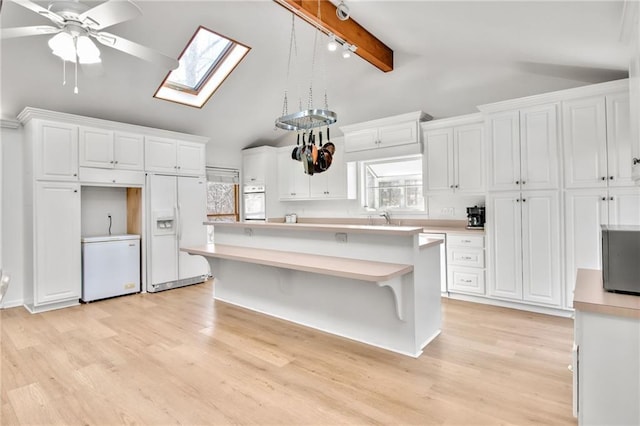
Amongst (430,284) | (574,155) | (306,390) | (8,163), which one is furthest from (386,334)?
(8,163)

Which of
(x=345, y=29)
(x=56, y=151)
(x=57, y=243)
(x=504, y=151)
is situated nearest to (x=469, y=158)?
(x=504, y=151)

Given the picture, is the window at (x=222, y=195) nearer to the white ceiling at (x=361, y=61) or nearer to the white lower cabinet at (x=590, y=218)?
the white ceiling at (x=361, y=61)

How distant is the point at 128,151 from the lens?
465 cm

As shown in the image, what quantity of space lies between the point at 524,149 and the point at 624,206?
1032 millimetres

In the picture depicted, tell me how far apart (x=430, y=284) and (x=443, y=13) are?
2357mm

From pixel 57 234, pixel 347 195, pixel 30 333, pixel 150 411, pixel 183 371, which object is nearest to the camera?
pixel 150 411

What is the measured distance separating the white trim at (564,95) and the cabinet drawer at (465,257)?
1.67 meters

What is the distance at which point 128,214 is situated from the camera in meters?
5.14

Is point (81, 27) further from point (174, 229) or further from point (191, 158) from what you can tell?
point (174, 229)

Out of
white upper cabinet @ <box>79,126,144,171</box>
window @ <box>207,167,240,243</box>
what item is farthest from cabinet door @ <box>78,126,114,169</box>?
window @ <box>207,167,240,243</box>

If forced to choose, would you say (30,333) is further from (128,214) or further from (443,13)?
(443,13)

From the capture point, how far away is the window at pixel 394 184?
203 inches

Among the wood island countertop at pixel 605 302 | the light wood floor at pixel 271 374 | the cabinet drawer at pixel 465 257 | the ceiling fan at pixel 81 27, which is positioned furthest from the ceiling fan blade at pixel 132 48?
the cabinet drawer at pixel 465 257

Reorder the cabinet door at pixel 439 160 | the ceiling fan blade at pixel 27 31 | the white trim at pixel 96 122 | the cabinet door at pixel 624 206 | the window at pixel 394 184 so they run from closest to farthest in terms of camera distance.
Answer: the ceiling fan blade at pixel 27 31 → the cabinet door at pixel 624 206 → the white trim at pixel 96 122 → the cabinet door at pixel 439 160 → the window at pixel 394 184
